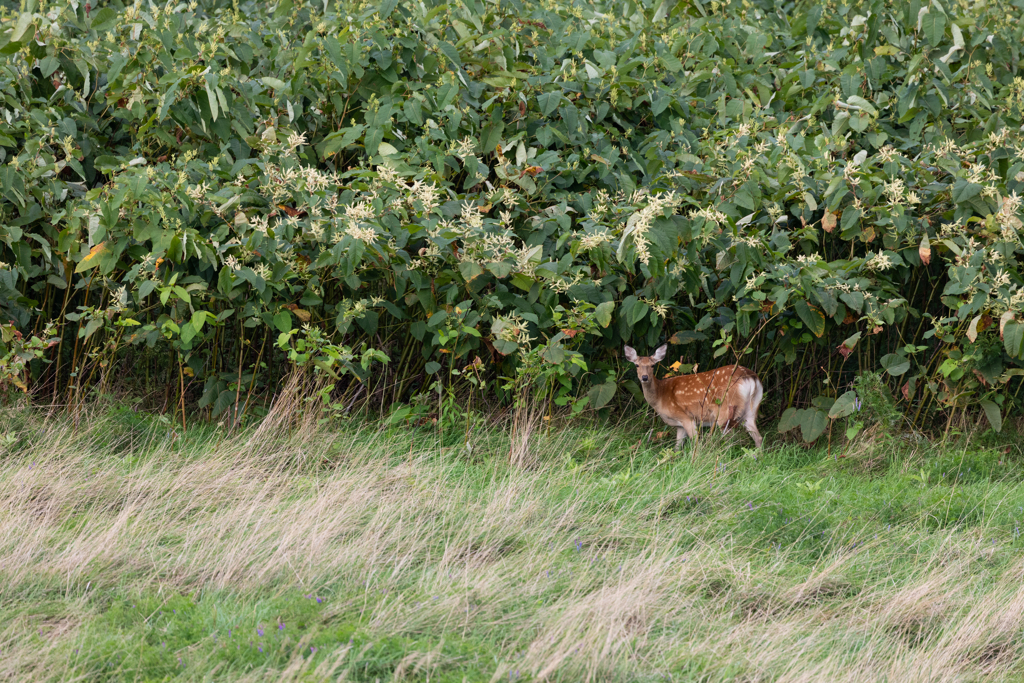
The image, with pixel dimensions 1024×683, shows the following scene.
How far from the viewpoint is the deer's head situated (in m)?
6.18

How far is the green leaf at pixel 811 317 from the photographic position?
231 inches

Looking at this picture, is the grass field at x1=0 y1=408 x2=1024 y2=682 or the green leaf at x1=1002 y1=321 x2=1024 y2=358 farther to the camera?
the green leaf at x1=1002 y1=321 x2=1024 y2=358

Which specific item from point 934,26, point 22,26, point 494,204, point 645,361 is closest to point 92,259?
point 22,26

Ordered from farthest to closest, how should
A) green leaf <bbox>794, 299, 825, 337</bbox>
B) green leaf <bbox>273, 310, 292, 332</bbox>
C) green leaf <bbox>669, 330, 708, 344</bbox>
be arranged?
green leaf <bbox>669, 330, 708, 344</bbox>, green leaf <bbox>794, 299, 825, 337</bbox>, green leaf <bbox>273, 310, 292, 332</bbox>

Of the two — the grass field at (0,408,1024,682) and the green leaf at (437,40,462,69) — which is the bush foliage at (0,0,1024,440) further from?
the grass field at (0,408,1024,682)

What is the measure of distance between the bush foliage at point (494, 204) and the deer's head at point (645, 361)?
0.35 feet

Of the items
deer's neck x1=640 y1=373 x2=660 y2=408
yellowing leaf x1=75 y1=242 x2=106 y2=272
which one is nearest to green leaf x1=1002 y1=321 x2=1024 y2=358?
deer's neck x1=640 y1=373 x2=660 y2=408

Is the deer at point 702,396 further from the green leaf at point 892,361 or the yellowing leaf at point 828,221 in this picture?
the yellowing leaf at point 828,221

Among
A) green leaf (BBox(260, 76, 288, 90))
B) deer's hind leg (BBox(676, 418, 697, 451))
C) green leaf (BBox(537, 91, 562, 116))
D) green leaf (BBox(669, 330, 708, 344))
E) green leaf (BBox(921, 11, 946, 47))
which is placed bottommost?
deer's hind leg (BBox(676, 418, 697, 451))

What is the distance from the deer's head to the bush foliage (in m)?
0.11

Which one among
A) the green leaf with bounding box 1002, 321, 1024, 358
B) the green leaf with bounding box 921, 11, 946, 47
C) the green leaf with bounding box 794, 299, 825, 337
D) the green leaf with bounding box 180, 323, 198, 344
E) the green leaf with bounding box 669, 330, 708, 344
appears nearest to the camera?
the green leaf with bounding box 1002, 321, 1024, 358

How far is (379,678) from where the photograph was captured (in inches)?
133

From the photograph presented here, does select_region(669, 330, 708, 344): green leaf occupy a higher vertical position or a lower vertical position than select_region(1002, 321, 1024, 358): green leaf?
lower

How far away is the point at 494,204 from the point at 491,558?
261 centimetres
